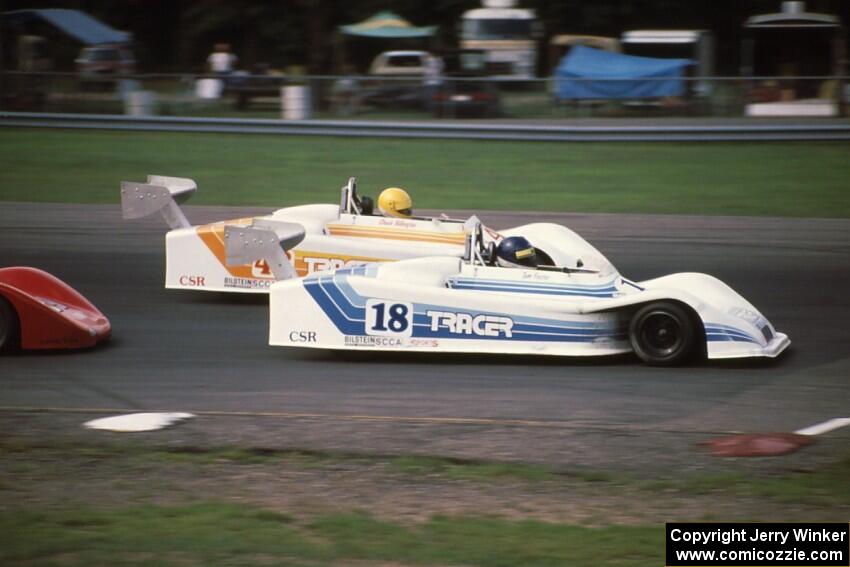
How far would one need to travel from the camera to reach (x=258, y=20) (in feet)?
149

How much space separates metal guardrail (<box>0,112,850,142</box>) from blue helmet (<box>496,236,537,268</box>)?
36.9ft

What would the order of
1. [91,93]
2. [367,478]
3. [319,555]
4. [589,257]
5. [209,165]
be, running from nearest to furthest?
[319,555] < [367,478] < [589,257] < [209,165] < [91,93]

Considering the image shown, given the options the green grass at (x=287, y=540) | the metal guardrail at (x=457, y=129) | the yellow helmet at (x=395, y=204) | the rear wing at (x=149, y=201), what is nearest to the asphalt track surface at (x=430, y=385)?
the rear wing at (x=149, y=201)

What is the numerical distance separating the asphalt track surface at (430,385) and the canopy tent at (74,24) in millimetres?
26229

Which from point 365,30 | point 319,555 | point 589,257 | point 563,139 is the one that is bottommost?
point 319,555

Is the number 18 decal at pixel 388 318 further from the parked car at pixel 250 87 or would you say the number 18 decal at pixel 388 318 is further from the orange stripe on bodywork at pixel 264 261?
the parked car at pixel 250 87

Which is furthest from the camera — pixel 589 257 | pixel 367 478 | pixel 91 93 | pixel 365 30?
pixel 365 30

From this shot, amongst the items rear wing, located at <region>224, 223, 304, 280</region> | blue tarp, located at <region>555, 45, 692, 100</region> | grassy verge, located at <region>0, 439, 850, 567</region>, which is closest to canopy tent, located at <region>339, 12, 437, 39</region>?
blue tarp, located at <region>555, 45, 692, 100</region>

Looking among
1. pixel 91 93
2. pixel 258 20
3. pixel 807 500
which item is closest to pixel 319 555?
pixel 807 500

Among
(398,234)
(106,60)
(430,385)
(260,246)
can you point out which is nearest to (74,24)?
(106,60)

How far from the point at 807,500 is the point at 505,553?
176 cm

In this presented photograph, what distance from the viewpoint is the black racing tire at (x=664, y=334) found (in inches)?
355

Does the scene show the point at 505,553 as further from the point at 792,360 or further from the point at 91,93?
the point at 91,93

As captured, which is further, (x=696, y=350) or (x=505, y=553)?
(x=696, y=350)
